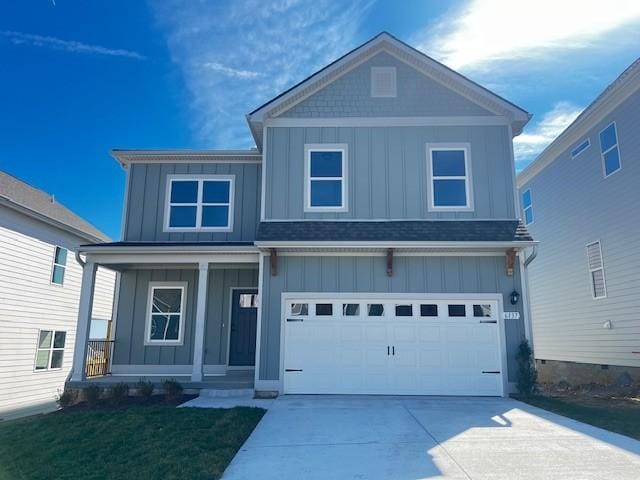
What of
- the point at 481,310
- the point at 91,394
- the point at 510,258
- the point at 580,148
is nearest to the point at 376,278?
the point at 481,310

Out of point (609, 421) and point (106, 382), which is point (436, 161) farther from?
point (106, 382)

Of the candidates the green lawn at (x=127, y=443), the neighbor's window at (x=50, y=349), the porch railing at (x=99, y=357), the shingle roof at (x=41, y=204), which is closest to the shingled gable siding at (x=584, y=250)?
the green lawn at (x=127, y=443)

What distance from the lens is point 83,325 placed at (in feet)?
33.1

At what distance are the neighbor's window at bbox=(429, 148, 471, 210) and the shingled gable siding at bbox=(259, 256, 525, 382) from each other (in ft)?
4.46

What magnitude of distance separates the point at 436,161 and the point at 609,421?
624 cm

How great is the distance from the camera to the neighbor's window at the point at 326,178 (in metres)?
10.5

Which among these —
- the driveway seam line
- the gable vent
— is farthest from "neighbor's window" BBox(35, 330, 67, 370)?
the gable vent

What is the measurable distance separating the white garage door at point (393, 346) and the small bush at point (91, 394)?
3.75 m

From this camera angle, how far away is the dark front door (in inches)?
461

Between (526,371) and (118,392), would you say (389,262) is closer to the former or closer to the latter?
(526,371)

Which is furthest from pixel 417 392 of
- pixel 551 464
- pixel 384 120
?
pixel 384 120

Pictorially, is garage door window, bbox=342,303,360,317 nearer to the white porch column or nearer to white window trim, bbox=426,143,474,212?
white window trim, bbox=426,143,474,212

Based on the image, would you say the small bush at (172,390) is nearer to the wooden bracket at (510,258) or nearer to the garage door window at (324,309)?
the garage door window at (324,309)

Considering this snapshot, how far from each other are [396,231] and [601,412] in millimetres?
4966
